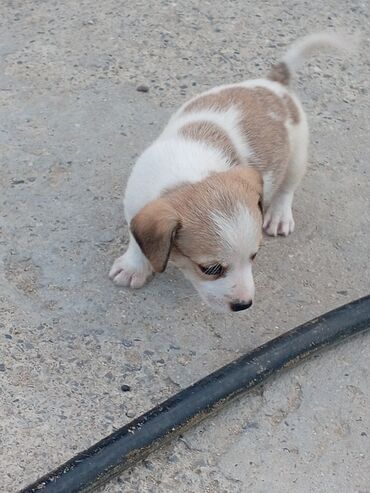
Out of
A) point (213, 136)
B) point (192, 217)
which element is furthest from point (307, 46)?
point (192, 217)

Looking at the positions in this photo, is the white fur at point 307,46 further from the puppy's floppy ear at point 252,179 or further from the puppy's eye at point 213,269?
the puppy's eye at point 213,269

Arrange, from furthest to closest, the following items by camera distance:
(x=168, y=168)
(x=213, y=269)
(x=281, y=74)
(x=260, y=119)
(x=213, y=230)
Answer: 1. (x=281, y=74)
2. (x=260, y=119)
3. (x=168, y=168)
4. (x=213, y=269)
5. (x=213, y=230)

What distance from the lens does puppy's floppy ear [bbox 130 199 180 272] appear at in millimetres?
3053

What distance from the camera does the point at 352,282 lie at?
3.85m

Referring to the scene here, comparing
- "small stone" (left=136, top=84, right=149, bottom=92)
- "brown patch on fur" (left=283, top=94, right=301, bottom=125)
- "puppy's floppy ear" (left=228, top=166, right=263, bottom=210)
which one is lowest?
"small stone" (left=136, top=84, right=149, bottom=92)

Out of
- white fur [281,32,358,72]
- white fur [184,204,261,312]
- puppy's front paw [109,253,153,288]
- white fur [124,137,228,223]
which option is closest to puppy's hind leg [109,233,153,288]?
puppy's front paw [109,253,153,288]

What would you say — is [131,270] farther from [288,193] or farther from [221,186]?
[288,193]

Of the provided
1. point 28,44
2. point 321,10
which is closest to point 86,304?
point 28,44

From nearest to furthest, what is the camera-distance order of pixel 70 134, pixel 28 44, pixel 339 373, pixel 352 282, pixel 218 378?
1. pixel 218 378
2. pixel 339 373
3. pixel 352 282
4. pixel 70 134
5. pixel 28 44

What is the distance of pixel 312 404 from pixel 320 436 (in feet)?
0.49

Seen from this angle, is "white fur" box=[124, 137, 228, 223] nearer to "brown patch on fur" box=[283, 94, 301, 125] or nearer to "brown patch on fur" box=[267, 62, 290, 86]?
"brown patch on fur" box=[283, 94, 301, 125]

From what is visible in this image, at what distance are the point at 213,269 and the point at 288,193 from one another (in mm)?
1099

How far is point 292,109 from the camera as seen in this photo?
3.87m

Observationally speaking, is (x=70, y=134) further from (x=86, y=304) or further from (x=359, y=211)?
(x=359, y=211)
